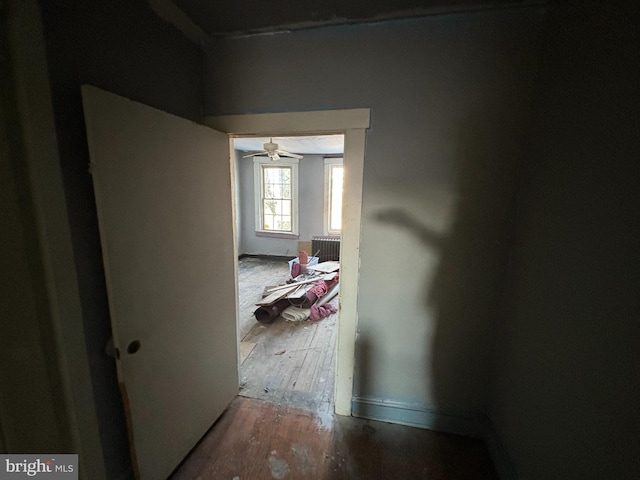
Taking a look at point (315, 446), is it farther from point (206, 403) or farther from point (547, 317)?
point (547, 317)

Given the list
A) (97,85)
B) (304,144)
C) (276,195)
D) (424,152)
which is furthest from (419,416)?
(276,195)

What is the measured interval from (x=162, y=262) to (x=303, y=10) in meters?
1.42

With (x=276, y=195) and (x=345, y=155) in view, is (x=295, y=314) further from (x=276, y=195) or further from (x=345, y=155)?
(x=276, y=195)

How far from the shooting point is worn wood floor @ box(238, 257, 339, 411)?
1926mm

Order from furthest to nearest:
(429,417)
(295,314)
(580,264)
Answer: (295,314) < (429,417) < (580,264)

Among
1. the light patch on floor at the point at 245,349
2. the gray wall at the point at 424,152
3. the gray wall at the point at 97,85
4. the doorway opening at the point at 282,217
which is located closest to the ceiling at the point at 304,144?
the doorway opening at the point at 282,217

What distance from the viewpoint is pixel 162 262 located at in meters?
1.18

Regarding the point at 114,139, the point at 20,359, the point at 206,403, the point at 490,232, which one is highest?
the point at 114,139

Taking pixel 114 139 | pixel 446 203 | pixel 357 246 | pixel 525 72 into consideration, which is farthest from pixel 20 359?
pixel 525 72

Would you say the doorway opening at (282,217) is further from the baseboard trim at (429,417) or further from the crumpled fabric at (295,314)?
the baseboard trim at (429,417)

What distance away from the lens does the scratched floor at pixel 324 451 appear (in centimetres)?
136

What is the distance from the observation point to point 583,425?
2.74 ft

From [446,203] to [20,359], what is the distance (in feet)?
6.15

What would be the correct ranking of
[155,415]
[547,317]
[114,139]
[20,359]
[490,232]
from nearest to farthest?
1. [20,359]
2. [114,139]
3. [547,317]
4. [155,415]
5. [490,232]
